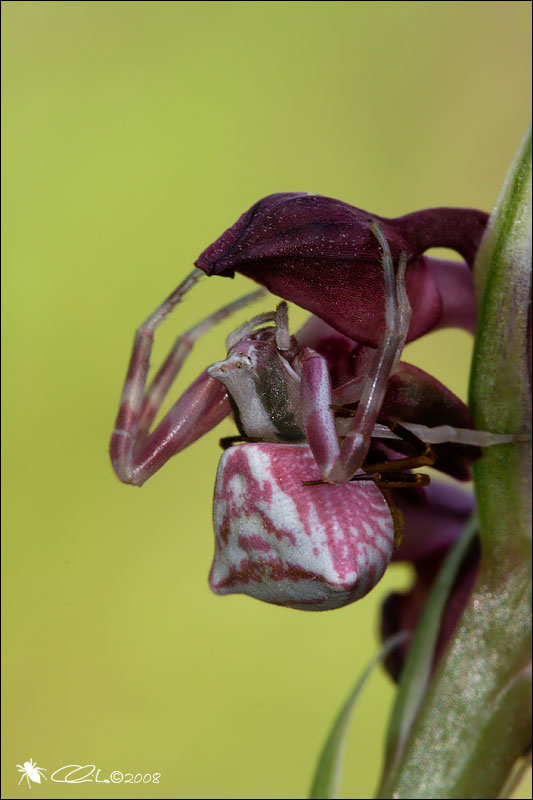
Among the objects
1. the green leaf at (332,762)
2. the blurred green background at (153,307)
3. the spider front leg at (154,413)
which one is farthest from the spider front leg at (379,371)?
the blurred green background at (153,307)

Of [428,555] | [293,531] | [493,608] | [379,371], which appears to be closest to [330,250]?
[379,371]

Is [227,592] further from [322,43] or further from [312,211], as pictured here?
[322,43]

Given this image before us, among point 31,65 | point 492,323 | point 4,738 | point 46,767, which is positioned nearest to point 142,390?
point 492,323

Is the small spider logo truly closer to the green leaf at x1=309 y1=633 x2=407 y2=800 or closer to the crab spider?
the green leaf at x1=309 y1=633 x2=407 y2=800

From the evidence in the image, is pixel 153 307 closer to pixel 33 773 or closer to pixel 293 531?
pixel 33 773

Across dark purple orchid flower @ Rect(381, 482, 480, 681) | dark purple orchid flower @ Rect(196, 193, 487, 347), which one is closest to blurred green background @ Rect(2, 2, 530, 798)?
dark purple orchid flower @ Rect(381, 482, 480, 681)

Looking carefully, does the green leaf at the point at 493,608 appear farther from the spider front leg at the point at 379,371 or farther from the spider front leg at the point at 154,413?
the spider front leg at the point at 154,413
